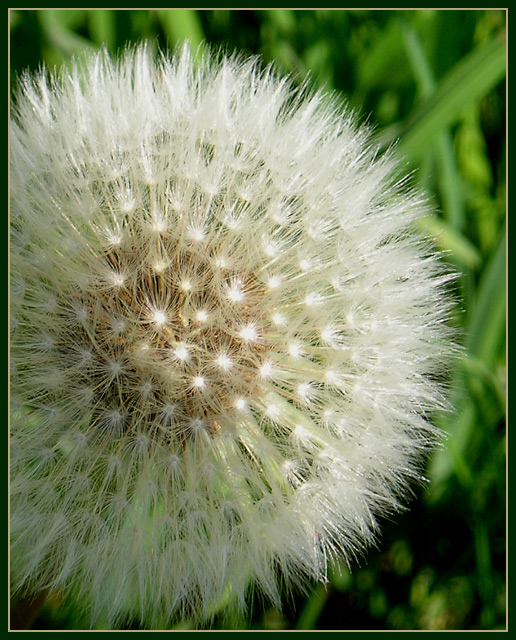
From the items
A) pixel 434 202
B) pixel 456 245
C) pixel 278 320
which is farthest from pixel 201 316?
pixel 434 202

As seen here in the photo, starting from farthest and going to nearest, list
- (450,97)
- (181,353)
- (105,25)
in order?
(105,25), (450,97), (181,353)

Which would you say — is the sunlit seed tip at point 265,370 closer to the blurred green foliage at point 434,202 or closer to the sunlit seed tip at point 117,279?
the sunlit seed tip at point 117,279

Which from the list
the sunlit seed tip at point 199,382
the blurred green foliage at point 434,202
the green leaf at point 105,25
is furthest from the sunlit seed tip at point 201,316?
the green leaf at point 105,25

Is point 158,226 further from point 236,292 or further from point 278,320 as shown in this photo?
point 278,320

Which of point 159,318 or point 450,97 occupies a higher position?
point 450,97

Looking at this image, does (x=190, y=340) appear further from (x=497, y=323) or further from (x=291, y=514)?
(x=497, y=323)

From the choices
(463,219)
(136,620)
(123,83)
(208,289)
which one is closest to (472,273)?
(463,219)
